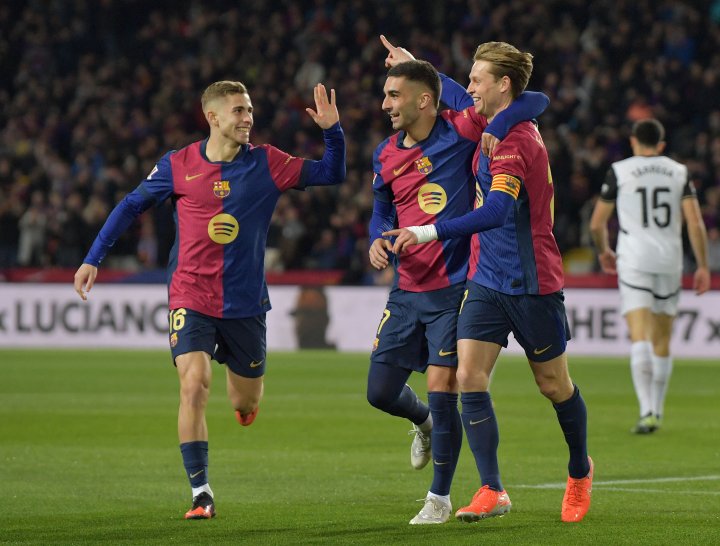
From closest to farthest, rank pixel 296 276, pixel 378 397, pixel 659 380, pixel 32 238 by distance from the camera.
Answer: pixel 378 397
pixel 659 380
pixel 296 276
pixel 32 238

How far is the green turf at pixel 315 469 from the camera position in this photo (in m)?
6.80

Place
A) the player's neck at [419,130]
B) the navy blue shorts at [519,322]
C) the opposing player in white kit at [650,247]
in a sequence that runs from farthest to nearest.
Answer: the opposing player in white kit at [650,247] → the player's neck at [419,130] → the navy blue shorts at [519,322]

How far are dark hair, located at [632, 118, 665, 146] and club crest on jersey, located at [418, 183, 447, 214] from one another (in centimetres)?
463

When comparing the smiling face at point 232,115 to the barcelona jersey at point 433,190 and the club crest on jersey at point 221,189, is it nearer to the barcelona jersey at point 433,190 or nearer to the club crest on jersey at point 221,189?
the club crest on jersey at point 221,189

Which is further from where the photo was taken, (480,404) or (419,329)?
(419,329)

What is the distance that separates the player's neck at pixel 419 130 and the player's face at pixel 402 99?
0.06 meters

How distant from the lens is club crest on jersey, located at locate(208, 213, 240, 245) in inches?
308

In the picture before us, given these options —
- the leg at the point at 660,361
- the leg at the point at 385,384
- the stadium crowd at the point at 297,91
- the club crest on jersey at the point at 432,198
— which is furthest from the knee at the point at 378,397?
the stadium crowd at the point at 297,91

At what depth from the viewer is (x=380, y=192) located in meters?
7.50

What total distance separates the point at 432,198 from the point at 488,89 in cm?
63

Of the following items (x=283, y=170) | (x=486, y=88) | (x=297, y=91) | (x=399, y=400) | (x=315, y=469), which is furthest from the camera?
(x=297, y=91)

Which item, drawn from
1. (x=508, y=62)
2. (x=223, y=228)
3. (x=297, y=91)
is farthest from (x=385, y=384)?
(x=297, y=91)

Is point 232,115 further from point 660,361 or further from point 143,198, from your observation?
point 660,361

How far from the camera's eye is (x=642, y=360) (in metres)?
11.7
